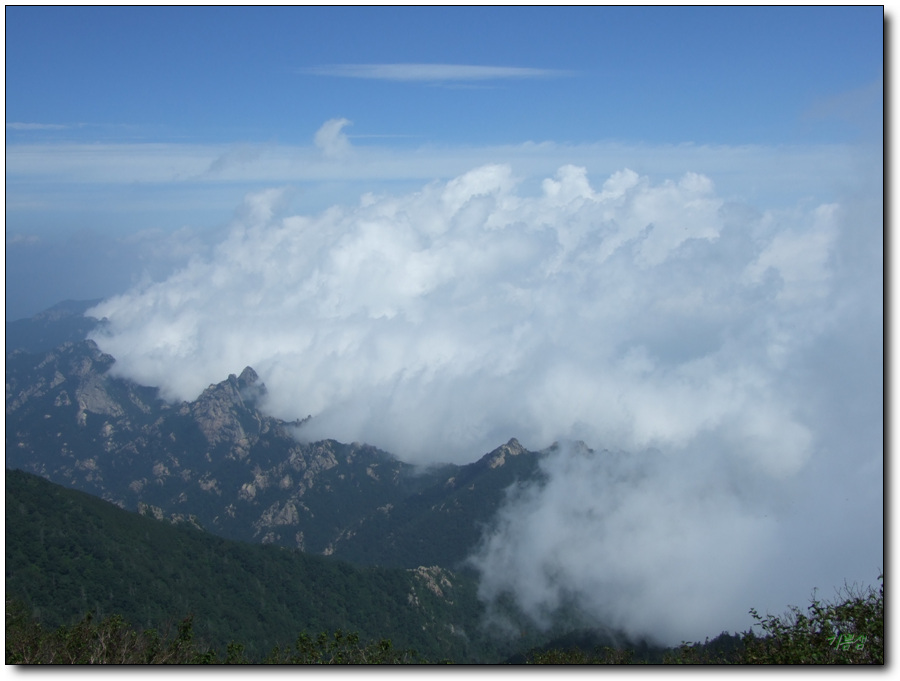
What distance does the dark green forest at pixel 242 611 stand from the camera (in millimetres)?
24141

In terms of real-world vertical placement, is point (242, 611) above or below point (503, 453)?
below

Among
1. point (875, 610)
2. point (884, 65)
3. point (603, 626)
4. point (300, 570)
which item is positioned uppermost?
point (884, 65)

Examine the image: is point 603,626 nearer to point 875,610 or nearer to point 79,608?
point 79,608

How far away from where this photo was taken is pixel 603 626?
333ft

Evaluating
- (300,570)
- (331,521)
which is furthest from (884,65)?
(331,521)

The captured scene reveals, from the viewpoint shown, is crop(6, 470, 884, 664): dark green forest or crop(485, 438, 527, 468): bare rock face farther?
crop(485, 438, 527, 468): bare rock face

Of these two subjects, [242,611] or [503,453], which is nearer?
[242,611]

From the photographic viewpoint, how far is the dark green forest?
24.1 metres

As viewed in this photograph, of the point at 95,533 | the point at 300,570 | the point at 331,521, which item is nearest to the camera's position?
the point at 95,533

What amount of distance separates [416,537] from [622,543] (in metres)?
51.7

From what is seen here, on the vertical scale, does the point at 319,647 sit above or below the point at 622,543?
above

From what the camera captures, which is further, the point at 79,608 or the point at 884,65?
the point at 79,608

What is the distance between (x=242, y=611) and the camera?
6981cm

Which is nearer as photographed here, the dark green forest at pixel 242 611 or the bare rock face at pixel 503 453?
the dark green forest at pixel 242 611
